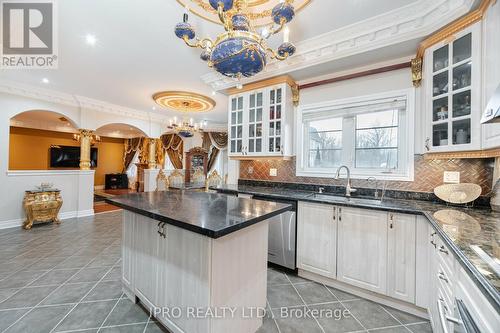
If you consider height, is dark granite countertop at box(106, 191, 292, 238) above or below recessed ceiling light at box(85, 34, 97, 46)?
below

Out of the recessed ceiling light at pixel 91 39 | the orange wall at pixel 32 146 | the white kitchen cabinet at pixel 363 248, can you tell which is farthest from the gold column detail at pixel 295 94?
the orange wall at pixel 32 146

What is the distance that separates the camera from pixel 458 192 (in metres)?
1.92

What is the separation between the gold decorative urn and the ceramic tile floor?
4.09ft

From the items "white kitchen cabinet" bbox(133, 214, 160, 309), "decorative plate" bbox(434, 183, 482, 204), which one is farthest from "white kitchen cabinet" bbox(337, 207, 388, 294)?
"white kitchen cabinet" bbox(133, 214, 160, 309)

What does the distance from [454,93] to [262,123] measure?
2.05m

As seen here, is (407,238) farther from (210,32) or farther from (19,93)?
(19,93)

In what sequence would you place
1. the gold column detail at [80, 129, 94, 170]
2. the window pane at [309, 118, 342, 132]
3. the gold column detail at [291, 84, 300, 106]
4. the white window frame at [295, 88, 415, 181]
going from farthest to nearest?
the gold column detail at [80, 129, 94, 170] < the gold column detail at [291, 84, 300, 106] < the window pane at [309, 118, 342, 132] < the white window frame at [295, 88, 415, 181]

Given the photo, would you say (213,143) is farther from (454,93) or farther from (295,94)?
(454,93)

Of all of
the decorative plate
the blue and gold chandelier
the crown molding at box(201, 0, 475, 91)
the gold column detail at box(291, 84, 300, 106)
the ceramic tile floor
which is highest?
the crown molding at box(201, 0, 475, 91)

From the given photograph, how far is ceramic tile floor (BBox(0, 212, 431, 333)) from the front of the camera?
1.64 meters

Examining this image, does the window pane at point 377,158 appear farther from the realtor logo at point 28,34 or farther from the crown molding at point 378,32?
the realtor logo at point 28,34

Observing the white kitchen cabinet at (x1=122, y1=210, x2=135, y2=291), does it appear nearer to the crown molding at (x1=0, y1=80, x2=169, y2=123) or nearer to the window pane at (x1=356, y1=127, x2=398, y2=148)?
the window pane at (x1=356, y1=127, x2=398, y2=148)

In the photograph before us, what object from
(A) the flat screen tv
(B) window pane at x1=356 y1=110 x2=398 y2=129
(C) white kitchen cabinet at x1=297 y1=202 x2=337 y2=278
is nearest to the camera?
(C) white kitchen cabinet at x1=297 y1=202 x2=337 y2=278

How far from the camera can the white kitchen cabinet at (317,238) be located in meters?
2.17
